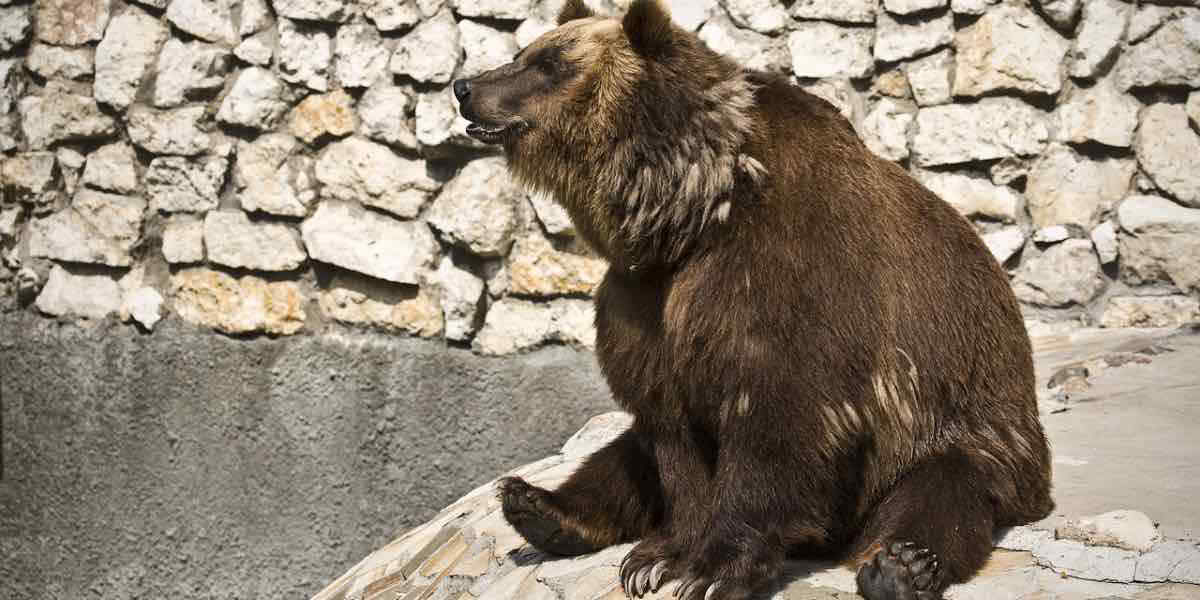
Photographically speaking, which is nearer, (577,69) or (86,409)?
(577,69)

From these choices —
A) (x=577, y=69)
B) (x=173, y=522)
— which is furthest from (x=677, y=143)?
(x=173, y=522)

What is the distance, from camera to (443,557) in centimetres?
393

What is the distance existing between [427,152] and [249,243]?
2.86ft

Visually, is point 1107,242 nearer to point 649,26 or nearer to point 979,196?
point 979,196

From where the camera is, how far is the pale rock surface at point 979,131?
4797 millimetres

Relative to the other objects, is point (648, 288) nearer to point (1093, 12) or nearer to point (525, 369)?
point (525, 369)

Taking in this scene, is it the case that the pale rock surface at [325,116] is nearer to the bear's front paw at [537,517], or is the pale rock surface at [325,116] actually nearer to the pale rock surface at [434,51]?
the pale rock surface at [434,51]

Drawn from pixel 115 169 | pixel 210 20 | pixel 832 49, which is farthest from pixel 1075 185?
pixel 115 169

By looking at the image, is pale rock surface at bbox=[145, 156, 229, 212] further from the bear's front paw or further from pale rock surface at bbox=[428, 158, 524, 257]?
the bear's front paw

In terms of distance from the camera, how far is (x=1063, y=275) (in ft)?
15.8

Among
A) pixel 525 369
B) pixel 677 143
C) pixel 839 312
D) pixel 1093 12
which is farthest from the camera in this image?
pixel 525 369

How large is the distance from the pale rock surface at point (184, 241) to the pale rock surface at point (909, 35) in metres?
2.91

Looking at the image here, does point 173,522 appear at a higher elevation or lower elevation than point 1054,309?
lower

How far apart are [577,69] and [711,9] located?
199 centimetres
